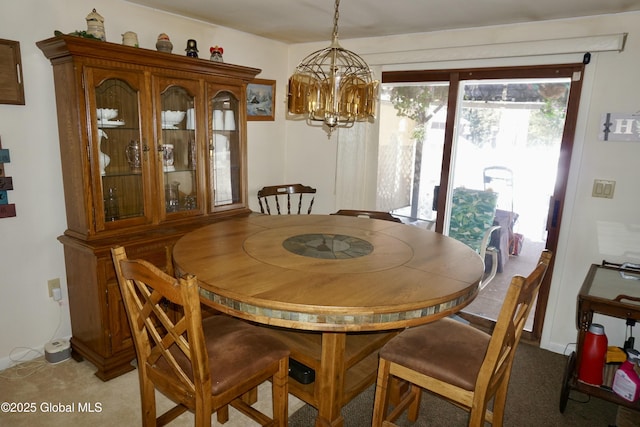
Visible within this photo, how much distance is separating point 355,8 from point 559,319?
2.52m

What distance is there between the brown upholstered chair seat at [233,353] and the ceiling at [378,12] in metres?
1.96

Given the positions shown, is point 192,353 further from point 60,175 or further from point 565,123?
point 565,123

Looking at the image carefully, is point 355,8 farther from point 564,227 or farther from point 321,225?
point 564,227

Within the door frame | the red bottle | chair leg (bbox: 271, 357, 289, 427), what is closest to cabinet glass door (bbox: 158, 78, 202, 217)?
chair leg (bbox: 271, 357, 289, 427)

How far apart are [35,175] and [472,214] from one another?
10.2 ft

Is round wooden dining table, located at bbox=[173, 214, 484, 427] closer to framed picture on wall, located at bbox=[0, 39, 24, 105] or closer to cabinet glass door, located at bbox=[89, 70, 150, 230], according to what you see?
cabinet glass door, located at bbox=[89, 70, 150, 230]

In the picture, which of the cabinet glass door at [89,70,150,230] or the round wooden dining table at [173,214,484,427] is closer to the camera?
the round wooden dining table at [173,214,484,427]

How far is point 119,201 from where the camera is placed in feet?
8.39

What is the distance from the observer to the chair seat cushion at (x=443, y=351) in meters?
1.60

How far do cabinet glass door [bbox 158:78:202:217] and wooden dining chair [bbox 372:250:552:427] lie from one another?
70.3 inches

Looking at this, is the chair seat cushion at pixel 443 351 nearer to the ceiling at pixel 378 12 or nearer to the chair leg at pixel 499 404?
the chair leg at pixel 499 404

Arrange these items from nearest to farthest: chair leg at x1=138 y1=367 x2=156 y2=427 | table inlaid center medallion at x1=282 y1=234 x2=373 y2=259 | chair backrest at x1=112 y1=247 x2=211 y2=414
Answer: chair backrest at x1=112 y1=247 x2=211 y2=414 < chair leg at x1=138 y1=367 x2=156 y2=427 < table inlaid center medallion at x1=282 y1=234 x2=373 y2=259

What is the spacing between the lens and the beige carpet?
211 centimetres

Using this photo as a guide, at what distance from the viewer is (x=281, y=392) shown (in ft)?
5.86
